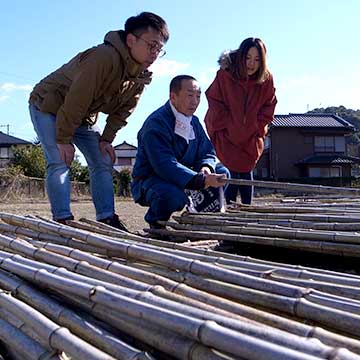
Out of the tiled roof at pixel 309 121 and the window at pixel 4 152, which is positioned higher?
the tiled roof at pixel 309 121

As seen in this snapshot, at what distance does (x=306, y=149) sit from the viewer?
117 ft

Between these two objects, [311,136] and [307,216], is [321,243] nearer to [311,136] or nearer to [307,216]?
[307,216]

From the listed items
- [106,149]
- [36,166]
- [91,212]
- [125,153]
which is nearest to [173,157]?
[106,149]

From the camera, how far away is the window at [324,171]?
117 feet

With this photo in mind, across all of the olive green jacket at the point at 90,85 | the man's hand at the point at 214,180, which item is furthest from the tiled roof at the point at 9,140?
the man's hand at the point at 214,180

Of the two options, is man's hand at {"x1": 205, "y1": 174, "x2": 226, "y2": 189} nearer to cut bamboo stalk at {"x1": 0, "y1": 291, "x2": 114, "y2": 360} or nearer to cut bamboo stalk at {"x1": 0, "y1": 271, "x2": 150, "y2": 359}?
cut bamboo stalk at {"x1": 0, "y1": 271, "x2": 150, "y2": 359}

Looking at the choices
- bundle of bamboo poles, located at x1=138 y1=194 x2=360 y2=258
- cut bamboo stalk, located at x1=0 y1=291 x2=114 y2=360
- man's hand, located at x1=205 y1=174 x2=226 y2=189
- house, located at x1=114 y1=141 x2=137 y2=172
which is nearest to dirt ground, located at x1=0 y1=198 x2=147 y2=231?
man's hand, located at x1=205 y1=174 x2=226 y2=189

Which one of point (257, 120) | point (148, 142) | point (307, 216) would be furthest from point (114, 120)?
point (307, 216)

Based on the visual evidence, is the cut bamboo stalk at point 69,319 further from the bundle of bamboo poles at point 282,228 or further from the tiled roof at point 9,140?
the tiled roof at point 9,140

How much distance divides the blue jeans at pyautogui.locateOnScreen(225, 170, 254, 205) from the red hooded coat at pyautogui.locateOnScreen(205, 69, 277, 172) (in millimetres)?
39

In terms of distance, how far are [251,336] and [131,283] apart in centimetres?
55

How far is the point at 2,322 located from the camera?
146 centimetres

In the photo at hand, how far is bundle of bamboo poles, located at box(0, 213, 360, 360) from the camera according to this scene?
3.43 feet

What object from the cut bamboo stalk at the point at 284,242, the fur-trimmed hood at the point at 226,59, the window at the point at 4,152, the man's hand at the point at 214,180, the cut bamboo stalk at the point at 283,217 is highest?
the window at the point at 4,152
